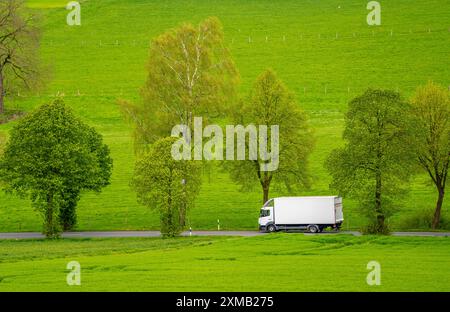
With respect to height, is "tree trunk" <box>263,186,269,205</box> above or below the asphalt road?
above

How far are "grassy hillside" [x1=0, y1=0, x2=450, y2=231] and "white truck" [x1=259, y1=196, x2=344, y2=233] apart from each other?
3.98m

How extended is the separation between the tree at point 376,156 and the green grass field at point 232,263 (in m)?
3.93

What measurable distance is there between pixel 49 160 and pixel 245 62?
8108cm

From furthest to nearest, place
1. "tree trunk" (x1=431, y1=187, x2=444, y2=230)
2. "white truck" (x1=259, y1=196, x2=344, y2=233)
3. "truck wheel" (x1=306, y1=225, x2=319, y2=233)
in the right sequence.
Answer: "tree trunk" (x1=431, y1=187, x2=444, y2=230), "truck wheel" (x1=306, y1=225, x2=319, y2=233), "white truck" (x1=259, y1=196, x2=344, y2=233)

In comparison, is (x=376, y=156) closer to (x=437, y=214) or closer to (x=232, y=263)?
(x=437, y=214)

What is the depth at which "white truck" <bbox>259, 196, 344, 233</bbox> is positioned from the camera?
66.2 meters

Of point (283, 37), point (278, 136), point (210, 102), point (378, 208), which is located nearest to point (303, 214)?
point (278, 136)

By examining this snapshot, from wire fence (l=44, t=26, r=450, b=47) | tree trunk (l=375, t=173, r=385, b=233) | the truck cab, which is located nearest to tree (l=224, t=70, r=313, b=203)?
the truck cab

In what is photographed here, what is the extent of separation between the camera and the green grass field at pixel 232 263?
35031 mm

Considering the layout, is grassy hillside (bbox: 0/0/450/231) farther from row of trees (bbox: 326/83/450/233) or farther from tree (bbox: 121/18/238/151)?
row of trees (bbox: 326/83/450/233)

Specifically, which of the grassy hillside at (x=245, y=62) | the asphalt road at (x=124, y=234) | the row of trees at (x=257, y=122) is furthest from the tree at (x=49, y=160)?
the grassy hillside at (x=245, y=62)

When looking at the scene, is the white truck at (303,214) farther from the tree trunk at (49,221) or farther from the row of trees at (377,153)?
the tree trunk at (49,221)

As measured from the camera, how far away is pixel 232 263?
43406mm

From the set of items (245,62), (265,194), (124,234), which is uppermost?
(245,62)
